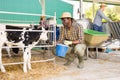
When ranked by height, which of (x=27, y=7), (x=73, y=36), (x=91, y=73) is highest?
(x=27, y=7)

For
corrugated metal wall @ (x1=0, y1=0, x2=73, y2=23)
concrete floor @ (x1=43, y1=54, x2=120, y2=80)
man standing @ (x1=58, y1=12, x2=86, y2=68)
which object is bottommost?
concrete floor @ (x1=43, y1=54, x2=120, y2=80)

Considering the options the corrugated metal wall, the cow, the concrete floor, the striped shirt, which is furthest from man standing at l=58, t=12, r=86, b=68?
the corrugated metal wall

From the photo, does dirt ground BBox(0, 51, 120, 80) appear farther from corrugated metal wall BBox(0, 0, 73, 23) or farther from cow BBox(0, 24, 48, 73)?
corrugated metal wall BBox(0, 0, 73, 23)

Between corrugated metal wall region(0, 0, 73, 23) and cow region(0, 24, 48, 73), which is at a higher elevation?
corrugated metal wall region(0, 0, 73, 23)

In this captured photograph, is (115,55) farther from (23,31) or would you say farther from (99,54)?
(23,31)

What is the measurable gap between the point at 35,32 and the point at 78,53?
1223 millimetres

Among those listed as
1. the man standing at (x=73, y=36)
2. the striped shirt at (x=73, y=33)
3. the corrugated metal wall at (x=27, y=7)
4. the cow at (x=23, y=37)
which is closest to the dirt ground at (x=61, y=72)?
the cow at (x=23, y=37)

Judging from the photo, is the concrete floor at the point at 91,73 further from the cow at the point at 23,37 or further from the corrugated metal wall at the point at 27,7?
the corrugated metal wall at the point at 27,7

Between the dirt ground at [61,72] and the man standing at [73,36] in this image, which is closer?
the dirt ground at [61,72]

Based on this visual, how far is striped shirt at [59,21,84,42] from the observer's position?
6020mm

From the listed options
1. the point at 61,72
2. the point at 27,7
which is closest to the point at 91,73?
A: the point at 61,72

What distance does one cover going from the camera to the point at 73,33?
6078 mm

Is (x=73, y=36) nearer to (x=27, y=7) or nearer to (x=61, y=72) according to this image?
A: (x=61, y=72)

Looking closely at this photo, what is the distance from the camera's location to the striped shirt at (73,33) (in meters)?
6.02
